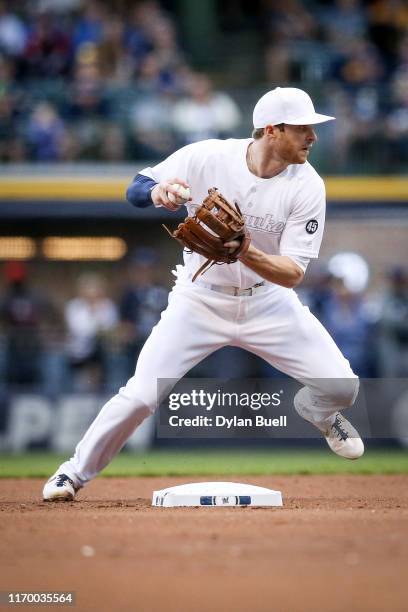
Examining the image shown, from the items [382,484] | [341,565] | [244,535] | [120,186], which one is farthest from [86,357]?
[341,565]

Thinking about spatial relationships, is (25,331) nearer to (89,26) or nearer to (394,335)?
(394,335)

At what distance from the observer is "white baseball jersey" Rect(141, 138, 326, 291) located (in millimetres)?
Answer: 7180

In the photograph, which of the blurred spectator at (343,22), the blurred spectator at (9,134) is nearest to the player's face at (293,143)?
the blurred spectator at (9,134)

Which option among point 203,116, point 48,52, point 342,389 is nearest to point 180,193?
point 342,389

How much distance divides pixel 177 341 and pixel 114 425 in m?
0.61

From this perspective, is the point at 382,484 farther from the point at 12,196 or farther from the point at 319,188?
the point at 12,196

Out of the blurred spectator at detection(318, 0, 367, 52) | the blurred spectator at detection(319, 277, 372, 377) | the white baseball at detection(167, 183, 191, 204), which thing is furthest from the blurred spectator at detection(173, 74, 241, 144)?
the white baseball at detection(167, 183, 191, 204)

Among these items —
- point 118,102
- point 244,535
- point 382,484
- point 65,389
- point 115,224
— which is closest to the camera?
point 244,535

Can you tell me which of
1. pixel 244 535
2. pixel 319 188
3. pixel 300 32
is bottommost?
pixel 244 535

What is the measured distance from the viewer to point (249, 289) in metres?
7.37

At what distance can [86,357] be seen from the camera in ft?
43.8

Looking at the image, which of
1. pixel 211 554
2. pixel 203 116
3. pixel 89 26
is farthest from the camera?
pixel 89 26

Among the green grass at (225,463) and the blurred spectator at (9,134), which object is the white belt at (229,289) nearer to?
the green grass at (225,463)

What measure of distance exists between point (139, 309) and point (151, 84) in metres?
3.55
